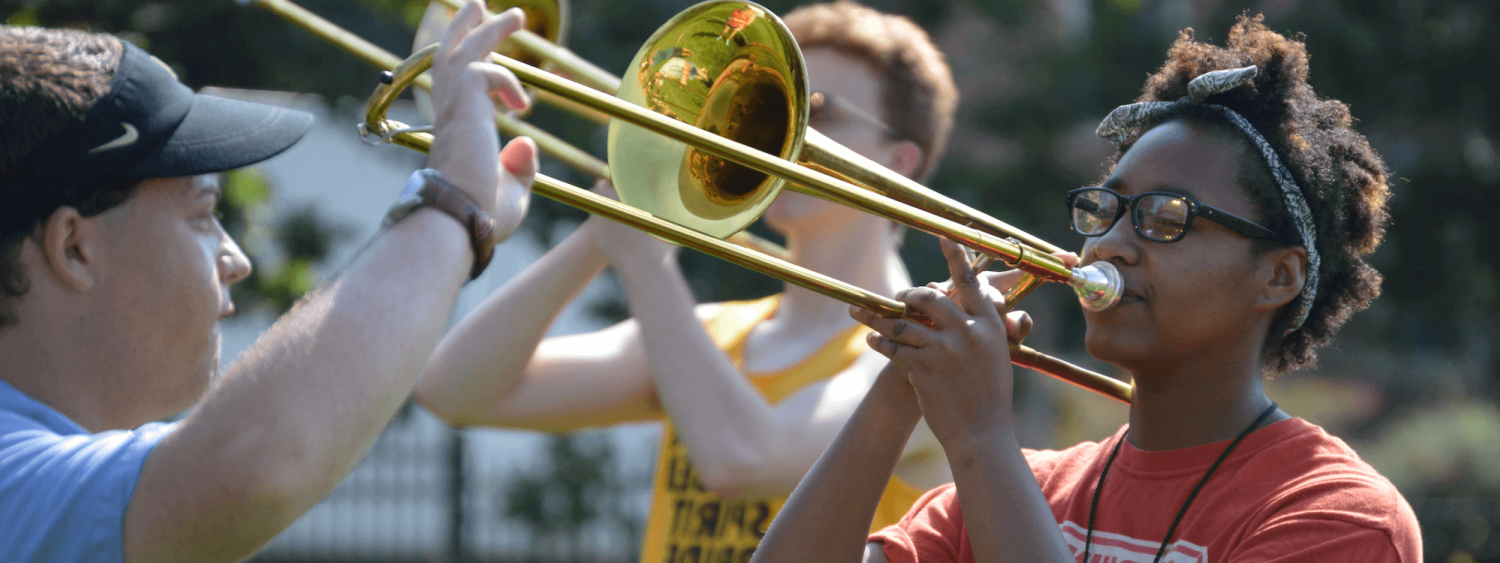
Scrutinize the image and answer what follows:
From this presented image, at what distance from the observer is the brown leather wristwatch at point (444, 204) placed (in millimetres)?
1521

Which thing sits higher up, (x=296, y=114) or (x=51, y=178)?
(x=296, y=114)

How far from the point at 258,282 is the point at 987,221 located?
4.56m

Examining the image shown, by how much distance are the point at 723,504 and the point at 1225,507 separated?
125cm

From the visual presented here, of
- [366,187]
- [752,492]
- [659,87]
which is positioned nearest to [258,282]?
[366,187]

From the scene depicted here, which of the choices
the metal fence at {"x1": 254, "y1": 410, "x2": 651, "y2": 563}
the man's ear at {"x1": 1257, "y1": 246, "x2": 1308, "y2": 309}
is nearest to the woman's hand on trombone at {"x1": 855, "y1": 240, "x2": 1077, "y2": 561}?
the man's ear at {"x1": 1257, "y1": 246, "x2": 1308, "y2": 309}

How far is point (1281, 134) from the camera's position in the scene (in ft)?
6.31

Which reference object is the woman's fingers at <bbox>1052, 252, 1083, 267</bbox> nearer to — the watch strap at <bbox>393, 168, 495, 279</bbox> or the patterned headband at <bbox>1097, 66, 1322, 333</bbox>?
the patterned headband at <bbox>1097, 66, 1322, 333</bbox>

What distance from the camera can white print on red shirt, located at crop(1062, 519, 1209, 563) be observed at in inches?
65.6

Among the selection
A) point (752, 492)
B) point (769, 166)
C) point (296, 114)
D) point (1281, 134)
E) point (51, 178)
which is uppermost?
point (1281, 134)

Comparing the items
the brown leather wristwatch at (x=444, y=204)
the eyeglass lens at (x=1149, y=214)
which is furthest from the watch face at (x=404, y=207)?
the eyeglass lens at (x=1149, y=214)

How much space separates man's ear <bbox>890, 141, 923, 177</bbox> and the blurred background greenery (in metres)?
3.06

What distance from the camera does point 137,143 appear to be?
1637 millimetres

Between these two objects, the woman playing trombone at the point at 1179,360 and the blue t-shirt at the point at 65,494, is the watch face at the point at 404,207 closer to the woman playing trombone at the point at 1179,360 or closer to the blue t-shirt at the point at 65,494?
the blue t-shirt at the point at 65,494

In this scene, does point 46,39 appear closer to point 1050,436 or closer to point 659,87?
point 659,87
